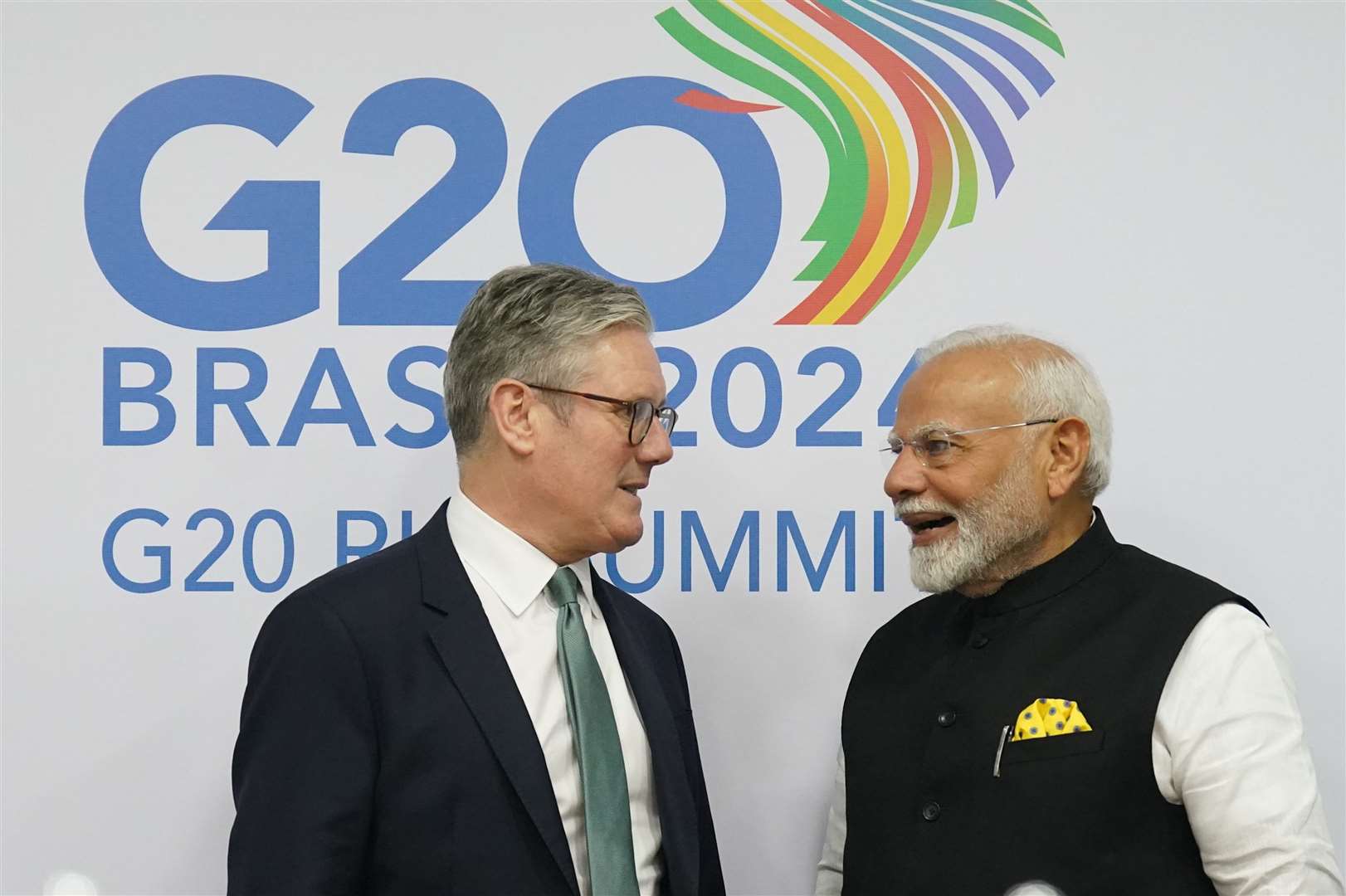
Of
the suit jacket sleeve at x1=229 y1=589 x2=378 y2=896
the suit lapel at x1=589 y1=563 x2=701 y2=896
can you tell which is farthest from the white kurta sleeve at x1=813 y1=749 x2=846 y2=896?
the suit jacket sleeve at x1=229 y1=589 x2=378 y2=896

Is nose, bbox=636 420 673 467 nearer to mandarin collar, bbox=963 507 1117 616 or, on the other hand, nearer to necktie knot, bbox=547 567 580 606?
necktie knot, bbox=547 567 580 606

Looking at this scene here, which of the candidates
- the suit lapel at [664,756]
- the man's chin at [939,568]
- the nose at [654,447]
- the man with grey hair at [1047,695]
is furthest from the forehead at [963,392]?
the suit lapel at [664,756]

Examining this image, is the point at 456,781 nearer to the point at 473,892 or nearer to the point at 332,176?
the point at 473,892

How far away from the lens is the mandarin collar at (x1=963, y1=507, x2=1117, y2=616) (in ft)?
6.84

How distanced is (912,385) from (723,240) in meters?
0.60

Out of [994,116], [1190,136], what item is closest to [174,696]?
[994,116]

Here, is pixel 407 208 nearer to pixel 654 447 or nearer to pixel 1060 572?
pixel 654 447

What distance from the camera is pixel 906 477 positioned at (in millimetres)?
2115

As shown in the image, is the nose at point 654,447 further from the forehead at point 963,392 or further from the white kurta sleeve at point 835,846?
the white kurta sleeve at point 835,846

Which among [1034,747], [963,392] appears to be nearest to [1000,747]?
[1034,747]

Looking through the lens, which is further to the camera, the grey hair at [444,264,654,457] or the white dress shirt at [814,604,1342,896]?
the grey hair at [444,264,654,457]

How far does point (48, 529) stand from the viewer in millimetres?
2598

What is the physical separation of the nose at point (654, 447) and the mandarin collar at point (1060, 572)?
562mm

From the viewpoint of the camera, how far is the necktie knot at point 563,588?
1996 millimetres
